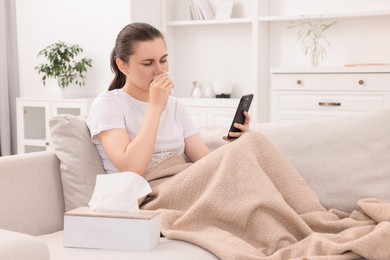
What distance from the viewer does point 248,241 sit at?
180cm

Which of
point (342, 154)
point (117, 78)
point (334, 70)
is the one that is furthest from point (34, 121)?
point (342, 154)

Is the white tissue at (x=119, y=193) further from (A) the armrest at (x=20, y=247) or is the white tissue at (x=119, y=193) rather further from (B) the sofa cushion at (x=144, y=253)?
(A) the armrest at (x=20, y=247)

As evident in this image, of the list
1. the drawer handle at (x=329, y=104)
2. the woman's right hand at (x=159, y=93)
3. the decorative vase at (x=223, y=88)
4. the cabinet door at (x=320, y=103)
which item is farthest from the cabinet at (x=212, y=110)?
the woman's right hand at (x=159, y=93)

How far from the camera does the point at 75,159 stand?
2.10 meters

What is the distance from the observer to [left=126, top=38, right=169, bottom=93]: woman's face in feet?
7.38

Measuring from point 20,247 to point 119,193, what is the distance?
510mm

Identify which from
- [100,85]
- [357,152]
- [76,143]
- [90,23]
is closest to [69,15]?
[90,23]

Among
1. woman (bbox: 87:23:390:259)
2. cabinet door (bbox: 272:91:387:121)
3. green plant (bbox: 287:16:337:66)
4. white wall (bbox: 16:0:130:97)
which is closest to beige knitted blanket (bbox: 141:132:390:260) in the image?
woman (bbox: 87:23:390:259)

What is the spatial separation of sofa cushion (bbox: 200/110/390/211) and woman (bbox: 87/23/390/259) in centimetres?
11

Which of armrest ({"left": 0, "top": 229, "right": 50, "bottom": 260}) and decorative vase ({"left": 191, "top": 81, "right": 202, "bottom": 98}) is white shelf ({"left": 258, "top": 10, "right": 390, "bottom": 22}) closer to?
decorative vase ({"left": 191, "top": 81, "right": 202, "bottom": 98})

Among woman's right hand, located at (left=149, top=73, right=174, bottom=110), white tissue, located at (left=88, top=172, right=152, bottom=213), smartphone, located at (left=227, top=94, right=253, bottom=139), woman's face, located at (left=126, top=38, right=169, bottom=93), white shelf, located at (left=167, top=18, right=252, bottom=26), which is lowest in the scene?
white tissue, located at (left=88, top=172, right=152, bottom=213)

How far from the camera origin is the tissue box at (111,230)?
63.8 inches

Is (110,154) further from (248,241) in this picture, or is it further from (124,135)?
(248,241)

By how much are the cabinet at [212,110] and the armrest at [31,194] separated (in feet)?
8.32
